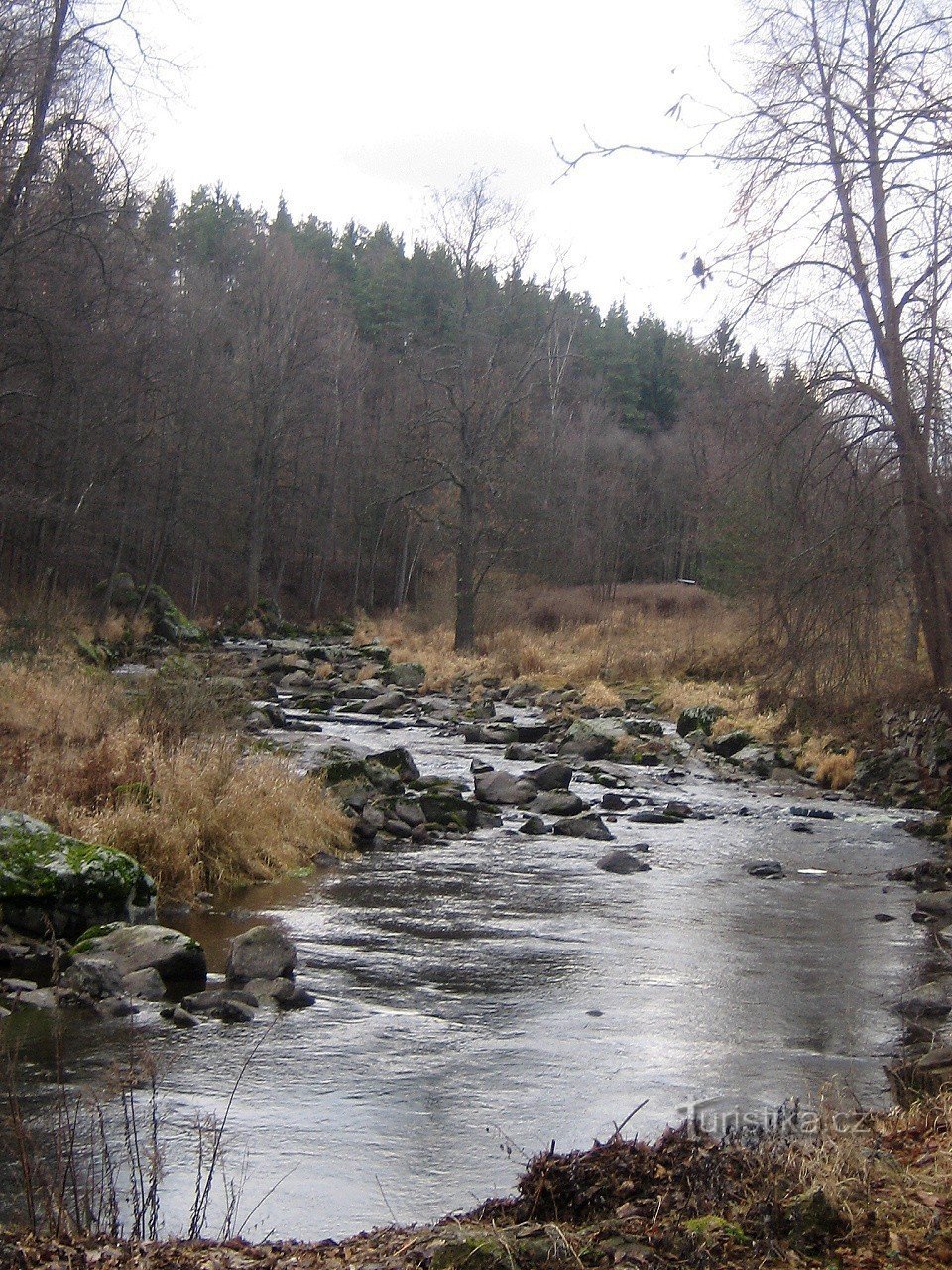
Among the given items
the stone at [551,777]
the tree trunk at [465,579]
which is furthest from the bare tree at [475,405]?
the stone at [551,777]

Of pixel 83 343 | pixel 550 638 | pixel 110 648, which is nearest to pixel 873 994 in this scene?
pixel 83 343

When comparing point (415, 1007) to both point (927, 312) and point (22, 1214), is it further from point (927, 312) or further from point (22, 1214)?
point (927, 312)

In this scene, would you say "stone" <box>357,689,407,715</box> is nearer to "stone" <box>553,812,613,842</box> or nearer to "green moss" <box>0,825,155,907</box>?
"stone" <box>553,812,613,842</box>

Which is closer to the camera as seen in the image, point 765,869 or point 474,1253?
point 474,1253

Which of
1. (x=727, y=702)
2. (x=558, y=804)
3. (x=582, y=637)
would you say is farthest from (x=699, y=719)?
(x=582, y=637)

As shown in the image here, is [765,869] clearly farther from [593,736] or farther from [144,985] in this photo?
[593,736]

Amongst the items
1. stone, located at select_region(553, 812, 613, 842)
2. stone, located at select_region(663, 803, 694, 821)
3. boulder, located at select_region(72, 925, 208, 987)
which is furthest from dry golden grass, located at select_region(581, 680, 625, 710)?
boulder, located at select_region(72, 925, 208, 987)

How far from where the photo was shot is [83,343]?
25.6 metres

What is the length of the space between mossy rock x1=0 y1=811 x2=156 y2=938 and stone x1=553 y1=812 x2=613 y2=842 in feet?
21.6

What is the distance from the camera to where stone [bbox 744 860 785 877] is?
523 inches

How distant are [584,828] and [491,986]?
22.1 ft

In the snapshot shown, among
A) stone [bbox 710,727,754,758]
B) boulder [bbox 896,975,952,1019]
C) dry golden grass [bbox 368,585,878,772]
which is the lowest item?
boulder [bbox 896,975,952,1019]

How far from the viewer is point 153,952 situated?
321 inches

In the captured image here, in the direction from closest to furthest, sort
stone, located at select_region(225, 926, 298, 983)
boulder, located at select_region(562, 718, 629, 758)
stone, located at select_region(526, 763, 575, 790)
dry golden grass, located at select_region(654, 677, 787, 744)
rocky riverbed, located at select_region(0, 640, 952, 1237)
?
rocky riverbed, located at select_region(0, 640, 952, 1237)
stone, located at select_region(225, 926, 298, 983)
stone, located at select_region(526, 763, 575, 790)
boulder, located at select_region(562, 718, 629, 758)
dry golden grass, located at select_region(654, 677, 787, 744)
